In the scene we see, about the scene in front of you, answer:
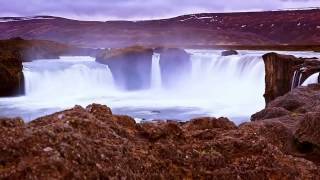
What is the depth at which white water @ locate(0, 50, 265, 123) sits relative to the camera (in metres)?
28.4

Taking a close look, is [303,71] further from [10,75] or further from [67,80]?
[67,80]

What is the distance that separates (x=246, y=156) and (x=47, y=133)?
1.39 metres

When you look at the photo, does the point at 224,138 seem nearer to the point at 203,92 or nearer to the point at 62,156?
the point at 62,156

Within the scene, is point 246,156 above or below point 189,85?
above

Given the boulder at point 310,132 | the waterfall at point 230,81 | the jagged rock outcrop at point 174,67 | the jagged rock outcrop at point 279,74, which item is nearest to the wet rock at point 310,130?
the boulder at point 310,132

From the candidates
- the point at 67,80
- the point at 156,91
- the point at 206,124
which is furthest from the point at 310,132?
the point at 156,91

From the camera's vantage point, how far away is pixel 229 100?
110ft

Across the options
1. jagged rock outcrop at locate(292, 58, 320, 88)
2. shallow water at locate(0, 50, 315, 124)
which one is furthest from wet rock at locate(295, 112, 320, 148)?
shallow water at locate(0, 50, 315, 124)

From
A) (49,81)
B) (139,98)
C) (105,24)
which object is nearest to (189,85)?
(139,98)

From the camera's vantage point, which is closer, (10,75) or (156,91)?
(10,75)

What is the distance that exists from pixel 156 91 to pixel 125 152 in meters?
38.1

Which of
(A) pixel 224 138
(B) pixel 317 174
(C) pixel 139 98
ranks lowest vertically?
(C) pixel 139 98

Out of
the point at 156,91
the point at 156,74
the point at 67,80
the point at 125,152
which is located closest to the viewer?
the point at 125,152

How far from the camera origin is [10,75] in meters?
31.3
